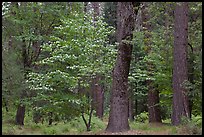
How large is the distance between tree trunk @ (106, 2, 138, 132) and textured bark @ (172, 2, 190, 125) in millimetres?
1916

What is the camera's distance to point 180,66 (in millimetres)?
11305

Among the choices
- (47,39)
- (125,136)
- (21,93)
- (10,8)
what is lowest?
(125,136)

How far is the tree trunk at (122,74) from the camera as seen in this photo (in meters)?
10.5

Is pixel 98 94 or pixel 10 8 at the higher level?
pixel 10 8

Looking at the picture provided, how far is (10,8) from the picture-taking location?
535 inches

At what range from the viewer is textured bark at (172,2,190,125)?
11.1m

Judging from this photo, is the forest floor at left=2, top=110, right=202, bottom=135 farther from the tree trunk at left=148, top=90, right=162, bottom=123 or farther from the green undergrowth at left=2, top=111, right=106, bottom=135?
the tree trunk at left=148, top=90, right=162, bottom=123

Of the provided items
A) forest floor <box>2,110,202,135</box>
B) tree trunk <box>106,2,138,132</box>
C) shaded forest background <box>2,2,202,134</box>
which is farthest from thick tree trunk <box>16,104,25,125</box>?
tree trunk <box>106,2,138,132</box>

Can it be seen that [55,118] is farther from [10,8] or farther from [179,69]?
[179,69]

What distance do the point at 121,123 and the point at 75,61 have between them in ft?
10.2

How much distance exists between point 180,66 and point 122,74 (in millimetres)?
2233

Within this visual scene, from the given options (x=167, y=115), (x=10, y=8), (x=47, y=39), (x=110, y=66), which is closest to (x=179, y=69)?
(x=110, y=66)

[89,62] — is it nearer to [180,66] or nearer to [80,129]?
[80,129]

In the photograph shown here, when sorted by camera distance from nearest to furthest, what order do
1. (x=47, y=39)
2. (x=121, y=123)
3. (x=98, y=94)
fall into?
(x=121, y=123), (x=47, y=39), (x=98, y=94)
